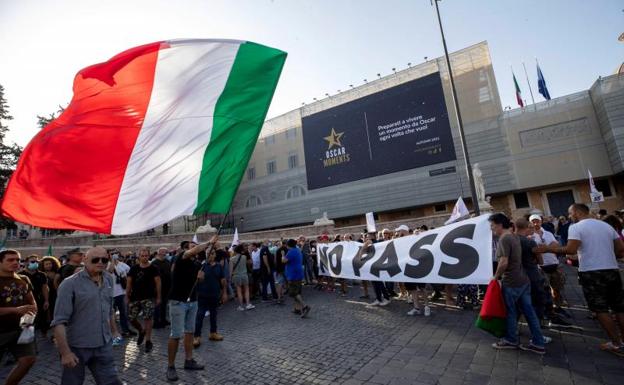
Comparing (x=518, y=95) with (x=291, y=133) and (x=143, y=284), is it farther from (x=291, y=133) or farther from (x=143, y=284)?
(x=143, y=284)

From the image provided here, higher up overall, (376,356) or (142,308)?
(142,308)

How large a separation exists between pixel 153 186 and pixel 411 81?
1195 inches

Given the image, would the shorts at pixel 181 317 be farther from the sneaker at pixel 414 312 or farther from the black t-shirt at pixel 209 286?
the sneaker at pixel 414 312

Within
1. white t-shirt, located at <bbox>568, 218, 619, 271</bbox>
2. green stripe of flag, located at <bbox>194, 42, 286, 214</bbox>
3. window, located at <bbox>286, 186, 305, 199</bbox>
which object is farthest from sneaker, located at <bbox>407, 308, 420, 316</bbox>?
window, located at <bbox>286, 186, 305, 199</bbox>

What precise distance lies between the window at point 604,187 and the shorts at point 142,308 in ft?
110

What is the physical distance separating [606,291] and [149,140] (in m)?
5.95

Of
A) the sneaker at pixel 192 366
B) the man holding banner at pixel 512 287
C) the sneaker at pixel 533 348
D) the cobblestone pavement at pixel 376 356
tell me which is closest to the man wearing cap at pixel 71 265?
the cobblestone pavement at pixel 376 356

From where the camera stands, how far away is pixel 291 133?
125 ft

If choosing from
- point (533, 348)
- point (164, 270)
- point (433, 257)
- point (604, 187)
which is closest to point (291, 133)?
point (604, 187)

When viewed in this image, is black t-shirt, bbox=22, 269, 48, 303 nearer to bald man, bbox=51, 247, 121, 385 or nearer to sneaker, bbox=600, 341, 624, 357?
bald man, bbox=51, 247, 121, 385

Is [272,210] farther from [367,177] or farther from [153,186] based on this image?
[153,186]

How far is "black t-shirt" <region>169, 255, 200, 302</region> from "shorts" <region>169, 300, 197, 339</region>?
8cm

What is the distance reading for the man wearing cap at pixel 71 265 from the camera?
573 cm

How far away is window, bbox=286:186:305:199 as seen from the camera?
35.8 metres
